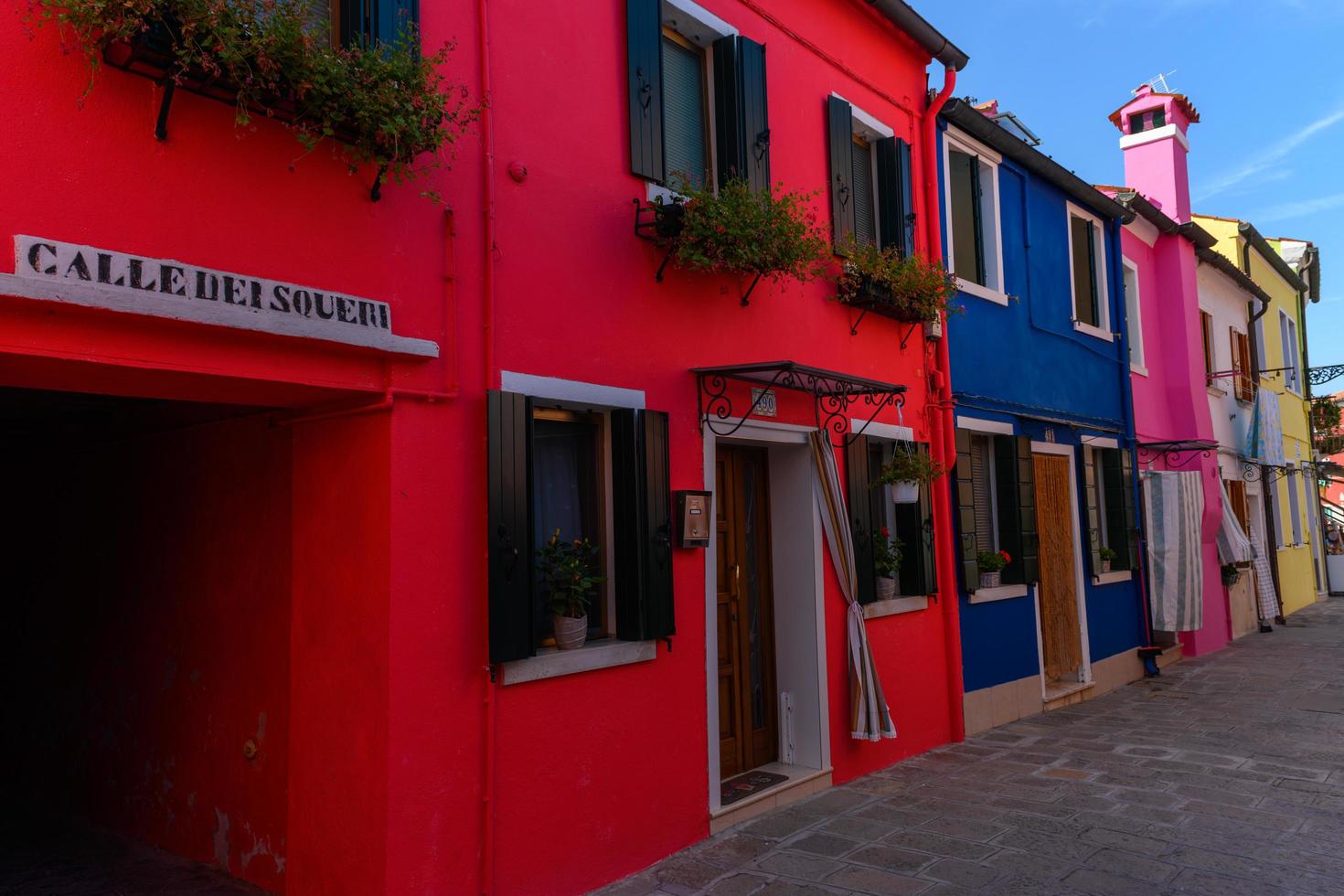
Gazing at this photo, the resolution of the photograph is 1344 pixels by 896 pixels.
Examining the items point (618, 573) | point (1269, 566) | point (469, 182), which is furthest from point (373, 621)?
point (1269, 566)

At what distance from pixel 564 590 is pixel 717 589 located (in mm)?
1807

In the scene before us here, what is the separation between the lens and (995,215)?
10.1 m

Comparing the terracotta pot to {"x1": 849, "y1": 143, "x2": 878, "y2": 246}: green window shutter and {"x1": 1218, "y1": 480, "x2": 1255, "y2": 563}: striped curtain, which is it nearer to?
{"x1": 849, "y1": 143, "x2": 878, "y2": 246}: green window shutter

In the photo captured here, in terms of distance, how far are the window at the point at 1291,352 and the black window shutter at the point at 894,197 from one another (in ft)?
53.1

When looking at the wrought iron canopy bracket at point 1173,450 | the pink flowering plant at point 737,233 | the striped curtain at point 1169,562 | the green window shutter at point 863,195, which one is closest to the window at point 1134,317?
the wrought iron canopy bracket at point 1173,450

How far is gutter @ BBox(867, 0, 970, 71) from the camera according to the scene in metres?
8.28

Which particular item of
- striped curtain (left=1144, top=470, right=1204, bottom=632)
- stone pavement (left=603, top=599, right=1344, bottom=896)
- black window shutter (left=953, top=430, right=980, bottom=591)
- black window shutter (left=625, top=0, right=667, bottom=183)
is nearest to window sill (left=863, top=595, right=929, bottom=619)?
black window shutter (left=953, top=430, right=980, bottom=591)

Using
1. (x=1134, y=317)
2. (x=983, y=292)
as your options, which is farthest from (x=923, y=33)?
(x=1134, y=317)

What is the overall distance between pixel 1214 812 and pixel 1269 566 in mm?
13631

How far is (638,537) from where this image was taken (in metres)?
5.40

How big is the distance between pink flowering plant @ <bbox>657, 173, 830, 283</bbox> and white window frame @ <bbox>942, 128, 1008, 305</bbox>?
3.51m

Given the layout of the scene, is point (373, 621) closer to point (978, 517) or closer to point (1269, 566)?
point (978, 517)

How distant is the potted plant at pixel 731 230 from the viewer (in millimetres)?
5715

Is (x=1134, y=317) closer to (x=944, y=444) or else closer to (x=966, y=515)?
(x=966, y=515)
